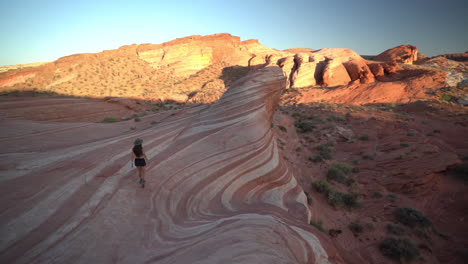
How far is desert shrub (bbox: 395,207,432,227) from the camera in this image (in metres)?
6.62

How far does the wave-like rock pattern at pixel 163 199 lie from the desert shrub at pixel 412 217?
374 centimetres

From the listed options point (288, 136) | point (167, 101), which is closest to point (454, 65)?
point (288, 136)

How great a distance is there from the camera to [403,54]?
45562 mm

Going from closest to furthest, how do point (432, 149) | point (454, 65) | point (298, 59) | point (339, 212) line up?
point (339, 212) < point (432, 149) < point (454, 65) < point (298, 59)

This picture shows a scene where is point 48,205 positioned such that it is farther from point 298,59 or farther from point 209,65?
point 209,65

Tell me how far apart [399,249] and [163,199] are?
6459mm

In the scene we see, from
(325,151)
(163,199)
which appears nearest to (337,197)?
(325,151)

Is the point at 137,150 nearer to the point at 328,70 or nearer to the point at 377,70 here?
the point at 328,70

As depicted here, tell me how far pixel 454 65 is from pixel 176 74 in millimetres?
49901

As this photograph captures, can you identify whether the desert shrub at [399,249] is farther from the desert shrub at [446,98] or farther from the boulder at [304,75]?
the boulder at [304,75]

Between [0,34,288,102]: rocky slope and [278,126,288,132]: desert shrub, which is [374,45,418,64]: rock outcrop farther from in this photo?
[278,126,288,132]: desert shrub

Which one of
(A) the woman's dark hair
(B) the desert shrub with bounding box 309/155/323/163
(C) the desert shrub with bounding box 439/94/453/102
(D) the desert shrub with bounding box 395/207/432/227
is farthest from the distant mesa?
(A) the woman's dark hair

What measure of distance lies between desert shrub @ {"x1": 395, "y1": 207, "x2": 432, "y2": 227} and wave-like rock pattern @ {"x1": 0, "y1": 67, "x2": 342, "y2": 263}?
12.3 ft

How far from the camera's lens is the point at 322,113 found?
58.8ft
